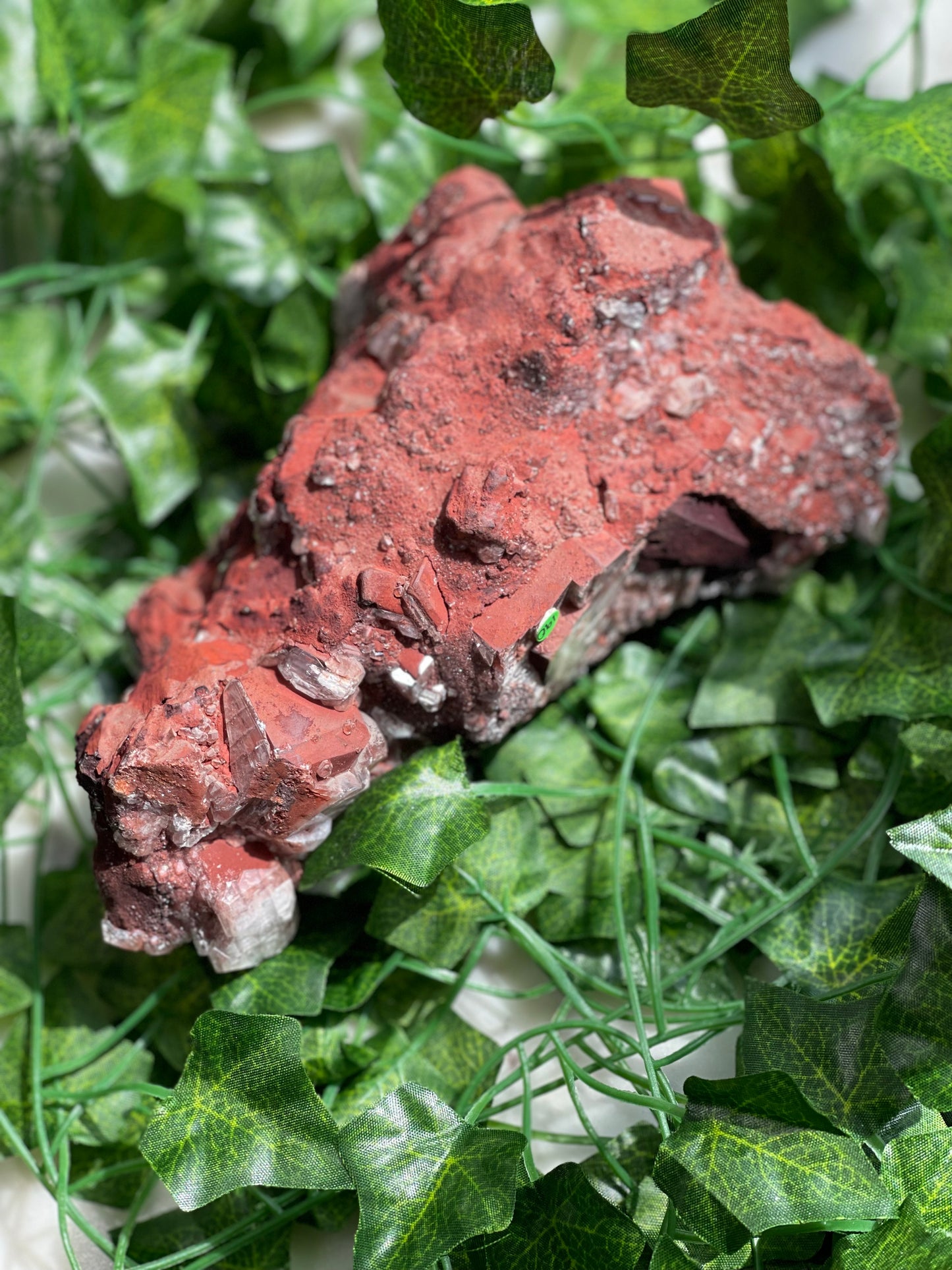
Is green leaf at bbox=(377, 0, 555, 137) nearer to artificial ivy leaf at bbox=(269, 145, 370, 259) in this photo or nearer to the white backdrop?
artificial ivy leaf at bbox=(269, 145, 370, 259)

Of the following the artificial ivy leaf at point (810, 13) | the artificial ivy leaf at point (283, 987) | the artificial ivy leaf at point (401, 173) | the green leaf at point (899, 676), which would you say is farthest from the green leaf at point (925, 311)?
the artificial ivy leaf at point (283, 987)

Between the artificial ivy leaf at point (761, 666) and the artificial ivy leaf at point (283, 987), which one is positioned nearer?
the artificial ivy leaf at point (283, 987)

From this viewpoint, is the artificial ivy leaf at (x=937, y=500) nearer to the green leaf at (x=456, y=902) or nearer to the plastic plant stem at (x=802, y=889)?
the plastic plant stem at (x=802, y=889)

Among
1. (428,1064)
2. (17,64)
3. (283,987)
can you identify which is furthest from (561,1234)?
(17,64)

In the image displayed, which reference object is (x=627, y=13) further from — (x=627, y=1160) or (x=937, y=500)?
(x=627, y=1160)

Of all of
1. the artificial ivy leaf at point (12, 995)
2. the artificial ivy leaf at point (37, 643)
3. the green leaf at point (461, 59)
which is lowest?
the artificial ivy leaf at point (12, 995)
